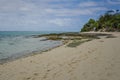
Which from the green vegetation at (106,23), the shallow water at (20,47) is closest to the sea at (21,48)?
the shallow water at (20,47)

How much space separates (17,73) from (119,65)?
5.32 metres

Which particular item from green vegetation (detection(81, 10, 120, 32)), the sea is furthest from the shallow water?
green vegetation (detection(81, 10, 120, 32))

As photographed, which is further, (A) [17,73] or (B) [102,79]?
(A) [17,73]

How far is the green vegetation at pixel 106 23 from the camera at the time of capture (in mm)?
69000

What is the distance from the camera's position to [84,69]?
25.0 feet

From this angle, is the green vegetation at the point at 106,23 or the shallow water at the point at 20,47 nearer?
the shallow water at the point at 20,47

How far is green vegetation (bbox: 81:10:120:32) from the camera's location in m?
69.0

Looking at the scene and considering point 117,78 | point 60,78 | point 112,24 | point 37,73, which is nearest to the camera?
point 117,78

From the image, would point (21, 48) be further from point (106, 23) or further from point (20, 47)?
point (106, 23)

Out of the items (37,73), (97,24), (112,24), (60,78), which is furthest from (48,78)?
(97,24)

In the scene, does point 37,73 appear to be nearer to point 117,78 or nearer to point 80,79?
point 80,79

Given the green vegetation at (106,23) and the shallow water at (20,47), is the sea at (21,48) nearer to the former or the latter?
the shallow water at (20,47)

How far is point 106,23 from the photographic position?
242 ft

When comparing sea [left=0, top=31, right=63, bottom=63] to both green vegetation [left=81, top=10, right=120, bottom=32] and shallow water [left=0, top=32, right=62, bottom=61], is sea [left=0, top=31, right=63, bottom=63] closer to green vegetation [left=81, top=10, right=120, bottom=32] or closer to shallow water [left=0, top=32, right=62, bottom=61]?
shallow water [left=0, top=32, right=62, bottom=61]
